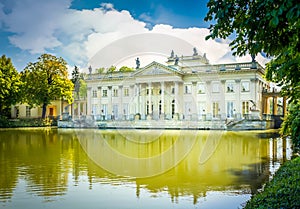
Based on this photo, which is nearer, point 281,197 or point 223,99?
point 281,197

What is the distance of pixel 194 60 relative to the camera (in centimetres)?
4488

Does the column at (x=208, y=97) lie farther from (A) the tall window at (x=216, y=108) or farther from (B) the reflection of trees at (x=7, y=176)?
(B) the reflection of trees at (x=7, y=176)

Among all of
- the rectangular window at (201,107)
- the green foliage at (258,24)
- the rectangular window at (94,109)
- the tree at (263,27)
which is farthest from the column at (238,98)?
the green foliage at (258,24)

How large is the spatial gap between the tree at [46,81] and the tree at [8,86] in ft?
3.61

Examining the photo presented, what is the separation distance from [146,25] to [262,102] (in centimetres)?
2276

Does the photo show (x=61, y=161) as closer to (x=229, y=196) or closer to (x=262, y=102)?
(x=229, y=196)

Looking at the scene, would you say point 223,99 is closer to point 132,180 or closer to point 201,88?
point 201,88

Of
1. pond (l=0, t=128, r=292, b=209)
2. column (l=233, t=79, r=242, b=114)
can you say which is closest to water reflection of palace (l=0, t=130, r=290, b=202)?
pond (l=0, t=128, r=292, b=209)

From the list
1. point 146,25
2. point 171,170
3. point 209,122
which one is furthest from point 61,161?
point 209,122

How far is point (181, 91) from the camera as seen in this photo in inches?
1602

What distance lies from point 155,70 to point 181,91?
4374mm

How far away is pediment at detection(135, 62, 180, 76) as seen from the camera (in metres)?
39.5

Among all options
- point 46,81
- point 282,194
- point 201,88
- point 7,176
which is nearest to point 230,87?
point 201,88

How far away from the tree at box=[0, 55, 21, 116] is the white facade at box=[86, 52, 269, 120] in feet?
35.0
